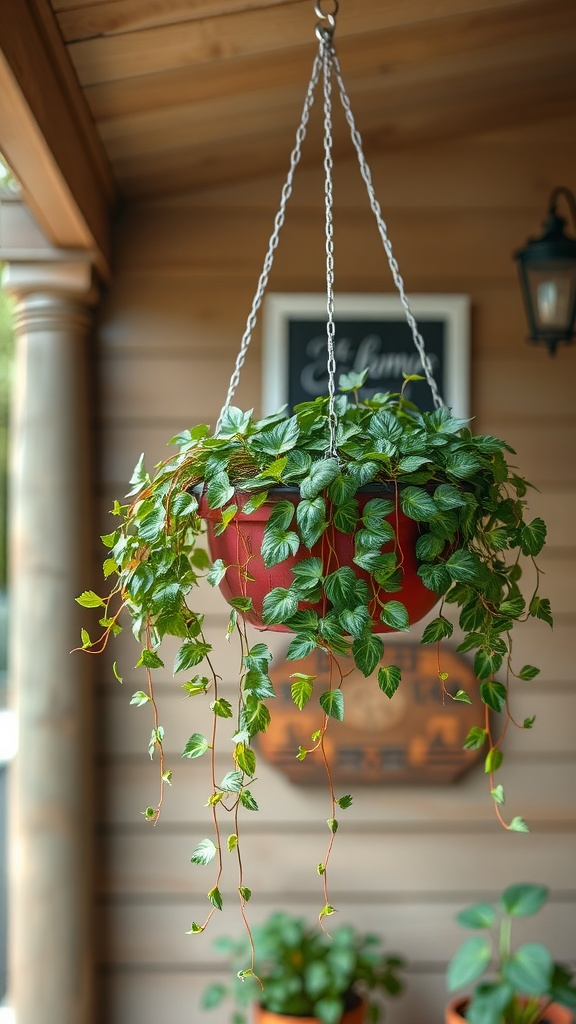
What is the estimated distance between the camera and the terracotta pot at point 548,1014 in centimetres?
175

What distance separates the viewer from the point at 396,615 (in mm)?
1031

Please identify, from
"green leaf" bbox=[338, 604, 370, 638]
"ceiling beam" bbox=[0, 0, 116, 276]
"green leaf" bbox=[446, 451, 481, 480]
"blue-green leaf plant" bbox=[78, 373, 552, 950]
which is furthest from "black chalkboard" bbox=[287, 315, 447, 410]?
"green leaf" bbox=[338, 604, 370, 638]

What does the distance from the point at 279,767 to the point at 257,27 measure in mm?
1517

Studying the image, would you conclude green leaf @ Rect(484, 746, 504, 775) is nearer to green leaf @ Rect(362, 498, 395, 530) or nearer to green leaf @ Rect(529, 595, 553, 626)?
green leaf @ Rect(529, 595, 553, 626)

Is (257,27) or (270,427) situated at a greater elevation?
(257,27)

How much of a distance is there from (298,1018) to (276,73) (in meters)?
1.90

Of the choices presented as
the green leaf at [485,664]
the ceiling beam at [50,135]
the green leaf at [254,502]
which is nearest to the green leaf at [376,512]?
the green leaf at [254,502]

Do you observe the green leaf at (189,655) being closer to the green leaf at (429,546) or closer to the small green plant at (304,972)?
the green leaf at (429,546)

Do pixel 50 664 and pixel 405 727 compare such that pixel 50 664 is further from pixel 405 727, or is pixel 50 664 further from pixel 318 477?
pixel 318 477

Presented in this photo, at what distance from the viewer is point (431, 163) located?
2350mm

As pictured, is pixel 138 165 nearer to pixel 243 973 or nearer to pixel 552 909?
pixel 243 973

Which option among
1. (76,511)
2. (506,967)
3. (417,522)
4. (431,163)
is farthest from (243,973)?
(431,163)

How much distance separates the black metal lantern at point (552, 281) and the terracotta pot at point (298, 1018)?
1461 mm

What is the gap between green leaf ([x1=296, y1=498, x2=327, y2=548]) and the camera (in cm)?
100
